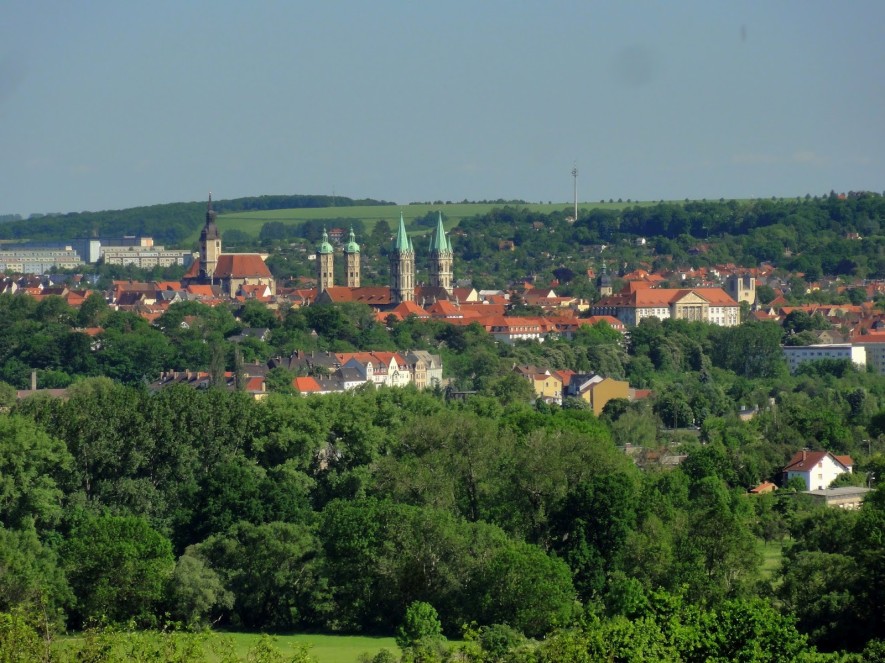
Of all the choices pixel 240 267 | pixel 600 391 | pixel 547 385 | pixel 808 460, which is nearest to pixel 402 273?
pixel 240 267

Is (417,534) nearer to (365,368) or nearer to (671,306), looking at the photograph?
(365,368)

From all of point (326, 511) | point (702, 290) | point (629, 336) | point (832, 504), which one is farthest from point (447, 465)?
point (702, 290)

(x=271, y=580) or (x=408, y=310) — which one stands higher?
(x=271, y=580)

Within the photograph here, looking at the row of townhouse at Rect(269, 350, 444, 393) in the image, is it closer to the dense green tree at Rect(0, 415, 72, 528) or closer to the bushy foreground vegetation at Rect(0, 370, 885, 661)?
the bushy foreground vegetation at Rect(0, 370, 885, 661)

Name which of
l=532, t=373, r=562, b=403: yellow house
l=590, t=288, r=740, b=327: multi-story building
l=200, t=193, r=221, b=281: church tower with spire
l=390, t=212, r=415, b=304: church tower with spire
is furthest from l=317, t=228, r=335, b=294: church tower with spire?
l=532, t=373, r=562, b=403: yellow house

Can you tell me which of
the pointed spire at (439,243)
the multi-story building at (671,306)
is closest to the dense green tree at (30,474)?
the multi-story building at (671,306)

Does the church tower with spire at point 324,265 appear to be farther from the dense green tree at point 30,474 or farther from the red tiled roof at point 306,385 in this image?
the dense green tree at point 30,474
